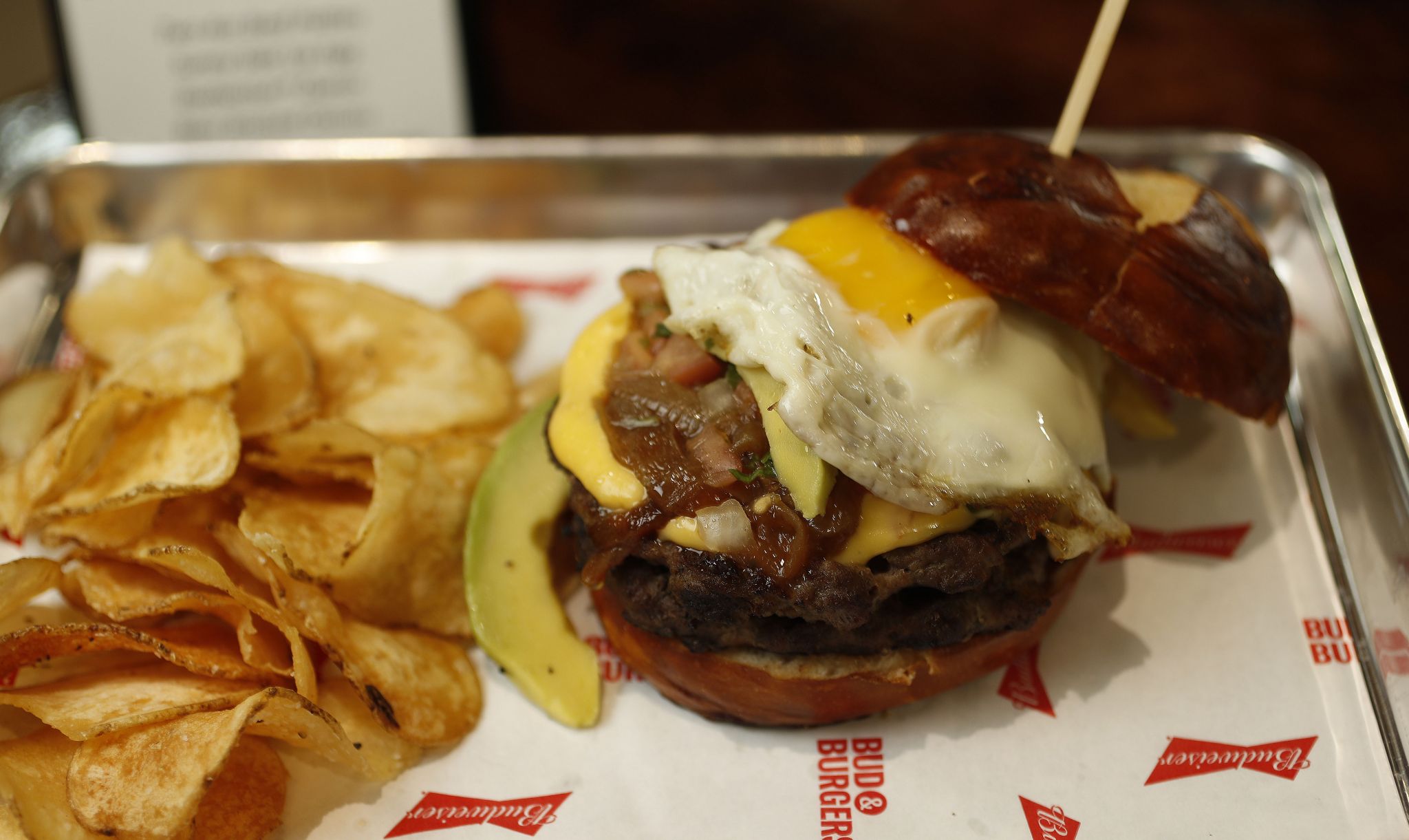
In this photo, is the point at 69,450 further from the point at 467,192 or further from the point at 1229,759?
the point at 1229,759

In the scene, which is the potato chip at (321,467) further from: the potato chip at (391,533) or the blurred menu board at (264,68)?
the blurred menu board at (264,68)

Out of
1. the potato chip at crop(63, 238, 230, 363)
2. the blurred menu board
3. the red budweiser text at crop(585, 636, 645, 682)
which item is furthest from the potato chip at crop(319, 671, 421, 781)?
the blurred menu board

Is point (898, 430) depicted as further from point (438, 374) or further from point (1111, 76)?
point (1111, 76)

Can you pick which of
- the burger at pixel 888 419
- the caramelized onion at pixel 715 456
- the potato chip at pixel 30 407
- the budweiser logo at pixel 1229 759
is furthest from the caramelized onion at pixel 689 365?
the potato chip at pixel 30 407

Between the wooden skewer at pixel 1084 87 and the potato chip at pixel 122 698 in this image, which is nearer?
the potato chip at pixel 122 698

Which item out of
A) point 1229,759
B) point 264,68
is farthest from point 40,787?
point 264,68

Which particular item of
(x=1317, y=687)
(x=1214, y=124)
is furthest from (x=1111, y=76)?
(x=1317, y=687)
